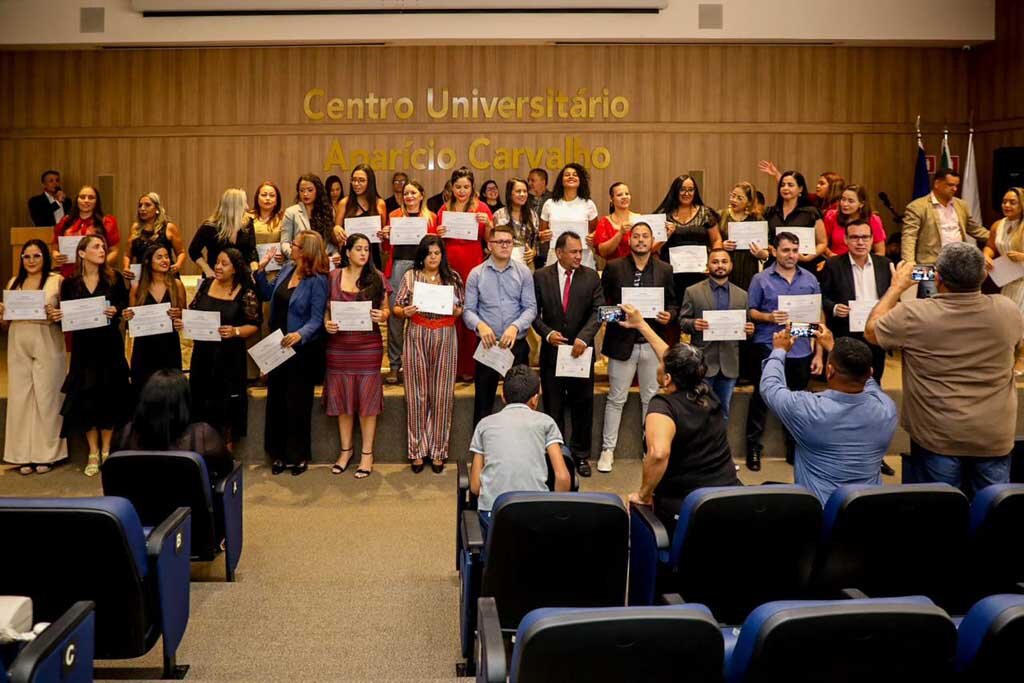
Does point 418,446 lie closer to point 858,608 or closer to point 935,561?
point 935,561

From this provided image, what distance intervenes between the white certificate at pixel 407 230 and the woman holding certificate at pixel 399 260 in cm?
10

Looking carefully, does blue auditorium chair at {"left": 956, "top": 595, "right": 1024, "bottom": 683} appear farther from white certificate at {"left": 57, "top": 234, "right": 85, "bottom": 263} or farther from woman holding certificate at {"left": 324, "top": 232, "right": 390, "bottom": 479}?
white certificate at {"left": 57, "top": 234, "right": 85, "bottom": 263}

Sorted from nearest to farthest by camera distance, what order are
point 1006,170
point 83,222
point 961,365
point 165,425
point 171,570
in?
point 171,570 < point 961,365 < point 165,425 < point 83,222 < point 1006,170

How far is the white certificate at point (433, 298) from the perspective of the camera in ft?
22.4

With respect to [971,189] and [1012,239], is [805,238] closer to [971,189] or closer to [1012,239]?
[1012,239]

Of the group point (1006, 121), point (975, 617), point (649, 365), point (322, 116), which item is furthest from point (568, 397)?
Result: point (1006, 121)

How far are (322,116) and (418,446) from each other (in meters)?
5.70

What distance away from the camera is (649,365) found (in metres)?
7.14

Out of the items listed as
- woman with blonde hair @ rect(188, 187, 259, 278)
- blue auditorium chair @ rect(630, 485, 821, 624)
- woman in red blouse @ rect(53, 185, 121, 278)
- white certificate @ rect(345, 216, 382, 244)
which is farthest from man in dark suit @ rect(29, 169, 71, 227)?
blue auditorium chair @ rect(630, 485, 821, 624)

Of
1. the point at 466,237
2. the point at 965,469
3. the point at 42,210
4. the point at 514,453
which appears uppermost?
the point at 42,210

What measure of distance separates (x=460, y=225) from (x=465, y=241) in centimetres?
21

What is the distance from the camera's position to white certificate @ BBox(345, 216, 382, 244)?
753 cm

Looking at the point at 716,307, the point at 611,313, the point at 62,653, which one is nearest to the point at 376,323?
the point at 611,313

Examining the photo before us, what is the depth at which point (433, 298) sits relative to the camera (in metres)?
6.84
